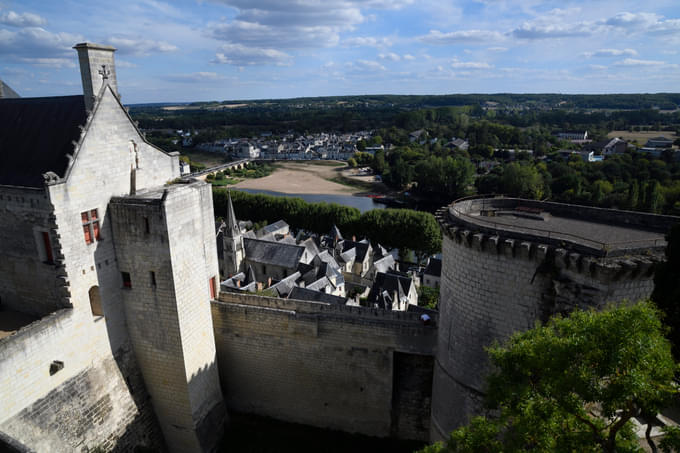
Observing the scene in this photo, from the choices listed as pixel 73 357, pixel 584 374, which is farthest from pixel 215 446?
pixel 584 374

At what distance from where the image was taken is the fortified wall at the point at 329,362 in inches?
655

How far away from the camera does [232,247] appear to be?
38969mm

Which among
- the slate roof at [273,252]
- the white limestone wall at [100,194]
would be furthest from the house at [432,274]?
the white limestone wall at [100,194]

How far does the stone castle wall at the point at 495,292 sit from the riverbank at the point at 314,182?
81192 mm

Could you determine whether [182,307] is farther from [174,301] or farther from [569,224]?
[569,224]

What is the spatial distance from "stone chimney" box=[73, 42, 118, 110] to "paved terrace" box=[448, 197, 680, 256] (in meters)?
12.1

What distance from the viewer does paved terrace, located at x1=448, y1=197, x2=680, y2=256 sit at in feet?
35.0

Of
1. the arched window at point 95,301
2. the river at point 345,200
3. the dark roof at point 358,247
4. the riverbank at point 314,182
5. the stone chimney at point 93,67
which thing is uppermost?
the stone chimney at point 93,67

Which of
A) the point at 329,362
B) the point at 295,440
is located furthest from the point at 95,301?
the point at 295,440

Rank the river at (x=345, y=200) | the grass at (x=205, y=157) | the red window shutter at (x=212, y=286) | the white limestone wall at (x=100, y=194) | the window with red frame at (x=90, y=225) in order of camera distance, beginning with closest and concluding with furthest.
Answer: the white limestone wall at (x=100, y=194)
the window with red frame at (x=90, y=225)
the red window shutter at (x=212, y=286)
the river at (x=345, y=200)
the grass at (x=205, y=157)

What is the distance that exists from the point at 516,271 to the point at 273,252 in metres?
30.8

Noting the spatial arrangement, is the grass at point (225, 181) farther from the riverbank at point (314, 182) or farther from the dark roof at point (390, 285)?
the dark roof at point (390, 285)

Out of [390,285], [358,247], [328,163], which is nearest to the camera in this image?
[390,285]

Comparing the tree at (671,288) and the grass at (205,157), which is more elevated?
the tree at (671,288)
